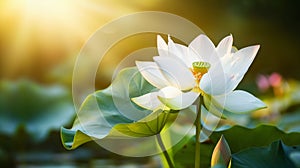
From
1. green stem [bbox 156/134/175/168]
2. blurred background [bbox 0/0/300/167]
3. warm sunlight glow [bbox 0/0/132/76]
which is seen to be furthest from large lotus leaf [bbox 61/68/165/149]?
warm sunlight glow [bbox 0/0/132/76]

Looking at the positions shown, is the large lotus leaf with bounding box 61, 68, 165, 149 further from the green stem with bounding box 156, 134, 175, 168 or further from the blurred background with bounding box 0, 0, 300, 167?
the blurred background with bounding box 0, 0, 300, 167

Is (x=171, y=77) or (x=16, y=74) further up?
(x=171, y=77)

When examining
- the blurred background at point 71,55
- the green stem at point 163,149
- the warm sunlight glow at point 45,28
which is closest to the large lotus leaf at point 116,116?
the green stem at point 163,149

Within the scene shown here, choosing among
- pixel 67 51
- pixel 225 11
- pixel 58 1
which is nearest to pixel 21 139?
pixel 58 1

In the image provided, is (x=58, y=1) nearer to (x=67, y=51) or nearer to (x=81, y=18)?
(x=81, y=18)

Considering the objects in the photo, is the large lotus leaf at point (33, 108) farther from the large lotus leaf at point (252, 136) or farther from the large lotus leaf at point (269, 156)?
the large lotus leaf at point (269, 156)

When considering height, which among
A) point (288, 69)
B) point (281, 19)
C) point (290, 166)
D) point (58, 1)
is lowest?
point (288, 69)
